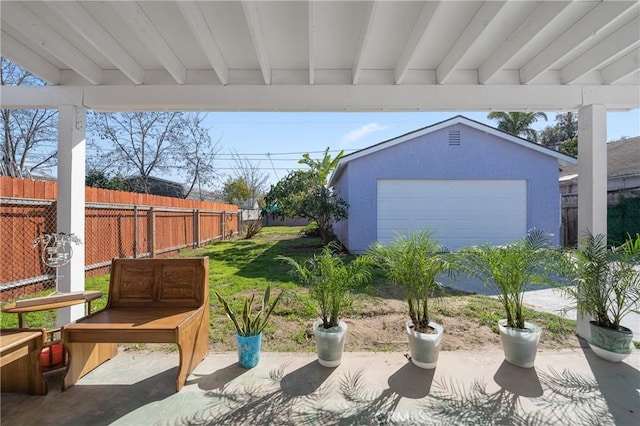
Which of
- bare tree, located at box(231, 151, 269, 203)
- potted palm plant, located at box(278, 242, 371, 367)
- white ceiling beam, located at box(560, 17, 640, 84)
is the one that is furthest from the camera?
bare tree, located at box(231, 151, 269, 203)

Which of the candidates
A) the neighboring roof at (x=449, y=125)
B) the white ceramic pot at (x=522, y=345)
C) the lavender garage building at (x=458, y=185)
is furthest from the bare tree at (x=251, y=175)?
the white ceramic pot at (x=522, y=345)

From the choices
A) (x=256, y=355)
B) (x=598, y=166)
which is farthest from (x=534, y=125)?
(x=256, y=355)

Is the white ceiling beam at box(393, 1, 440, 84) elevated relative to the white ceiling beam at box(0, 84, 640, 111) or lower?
elevated

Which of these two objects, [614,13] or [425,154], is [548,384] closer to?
[614,13]

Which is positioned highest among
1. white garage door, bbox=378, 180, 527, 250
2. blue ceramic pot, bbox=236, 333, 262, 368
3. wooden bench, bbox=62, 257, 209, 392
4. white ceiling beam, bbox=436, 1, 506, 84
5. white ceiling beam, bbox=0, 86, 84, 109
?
white ceiling beam, bbox=436, 1, 506, 84

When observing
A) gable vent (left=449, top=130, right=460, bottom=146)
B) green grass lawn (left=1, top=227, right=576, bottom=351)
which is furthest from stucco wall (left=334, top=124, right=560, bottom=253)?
green grass lawn (left=1, top=227, right=576, bottom=351)

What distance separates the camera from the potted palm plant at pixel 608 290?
306cm

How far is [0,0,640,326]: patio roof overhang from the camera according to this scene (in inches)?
98.1

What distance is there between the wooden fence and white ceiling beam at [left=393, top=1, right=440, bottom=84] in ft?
15.7

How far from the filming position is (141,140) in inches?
612

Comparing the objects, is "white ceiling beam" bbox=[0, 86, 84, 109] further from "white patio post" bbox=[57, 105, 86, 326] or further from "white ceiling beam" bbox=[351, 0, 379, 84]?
"white ceiling beam" bbox=[351, 0, 379, 84]

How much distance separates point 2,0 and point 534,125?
27966 millimetres

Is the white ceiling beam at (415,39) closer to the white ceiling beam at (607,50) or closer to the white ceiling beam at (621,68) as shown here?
the white ceiling beam at (607,50)

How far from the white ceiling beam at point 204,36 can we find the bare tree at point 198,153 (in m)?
14.5
